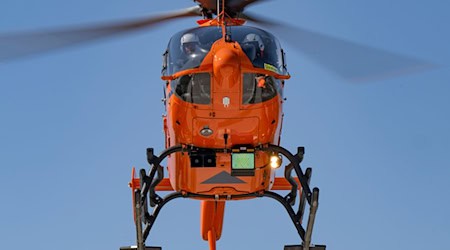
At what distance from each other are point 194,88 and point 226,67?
4.01ft

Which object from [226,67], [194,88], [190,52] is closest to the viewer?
[226,67]

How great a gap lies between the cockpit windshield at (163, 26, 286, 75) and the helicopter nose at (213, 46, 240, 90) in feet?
1.98

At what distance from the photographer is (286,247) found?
76.5 feet

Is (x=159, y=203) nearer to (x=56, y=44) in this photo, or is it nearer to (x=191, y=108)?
(x=191, y=108)

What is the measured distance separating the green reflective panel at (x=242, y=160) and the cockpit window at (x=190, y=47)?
8.27ft

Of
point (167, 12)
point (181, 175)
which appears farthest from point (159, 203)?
point (167, 12)

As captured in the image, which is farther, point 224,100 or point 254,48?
point 254,48

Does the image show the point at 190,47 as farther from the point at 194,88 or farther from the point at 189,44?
the point at 194,88

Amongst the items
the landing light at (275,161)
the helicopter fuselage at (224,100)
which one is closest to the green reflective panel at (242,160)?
the helicopter fuselage at (224,100)

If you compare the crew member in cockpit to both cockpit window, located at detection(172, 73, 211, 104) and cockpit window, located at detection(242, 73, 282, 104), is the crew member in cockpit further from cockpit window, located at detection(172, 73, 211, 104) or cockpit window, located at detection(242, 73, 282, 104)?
cockpit window, located at detection(242, 73, 282, 104)

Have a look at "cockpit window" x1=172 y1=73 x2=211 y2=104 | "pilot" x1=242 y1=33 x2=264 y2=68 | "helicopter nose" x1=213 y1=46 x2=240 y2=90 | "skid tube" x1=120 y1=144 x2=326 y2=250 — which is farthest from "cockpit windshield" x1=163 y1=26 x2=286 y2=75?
"skid tube" x1=120 y1=144 x2=326 y2=250

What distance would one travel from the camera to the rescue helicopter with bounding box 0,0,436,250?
65.4ft

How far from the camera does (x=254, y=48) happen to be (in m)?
20.5

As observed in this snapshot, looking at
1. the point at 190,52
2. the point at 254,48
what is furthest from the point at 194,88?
the point at 254,48
